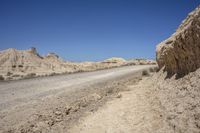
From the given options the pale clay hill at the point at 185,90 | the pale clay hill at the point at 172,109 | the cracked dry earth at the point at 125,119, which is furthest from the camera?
the cracked dry earth at the point at 125,119

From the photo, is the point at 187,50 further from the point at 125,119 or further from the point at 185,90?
the point at 125,119

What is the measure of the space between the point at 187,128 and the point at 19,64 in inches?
Answer: 1899

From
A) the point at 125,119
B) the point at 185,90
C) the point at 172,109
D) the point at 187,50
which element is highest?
the point at 187,50

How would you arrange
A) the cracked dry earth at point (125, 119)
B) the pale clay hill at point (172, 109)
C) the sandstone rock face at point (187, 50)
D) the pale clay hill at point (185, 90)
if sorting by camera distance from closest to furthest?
the pale clay hill at point (185, 90) < the pale clay hill at point (172, 109) < the cracked dry earth at point (125, 119) < the sandstone rock face at point (187, 50)

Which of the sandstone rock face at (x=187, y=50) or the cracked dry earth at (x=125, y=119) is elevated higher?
the sandstone rock face at (x=187, y=50)

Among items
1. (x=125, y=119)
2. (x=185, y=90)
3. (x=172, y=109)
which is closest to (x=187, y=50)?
(x=185, y=90)

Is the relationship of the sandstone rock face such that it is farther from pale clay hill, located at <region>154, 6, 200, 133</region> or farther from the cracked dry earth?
the cracked dry earth

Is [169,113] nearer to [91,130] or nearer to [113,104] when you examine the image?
[91,130]

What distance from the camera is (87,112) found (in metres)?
8.51

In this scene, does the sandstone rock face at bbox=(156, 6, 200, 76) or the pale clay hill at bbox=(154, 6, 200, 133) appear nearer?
the pale clay hill at bbox=(154, 6, 200, 133)

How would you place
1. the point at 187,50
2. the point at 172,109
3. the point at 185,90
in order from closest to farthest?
the point at 172,109, the point at 185,90, the point at 187,50

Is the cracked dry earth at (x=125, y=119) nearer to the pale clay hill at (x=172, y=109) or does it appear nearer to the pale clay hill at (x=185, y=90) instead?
the pale clay hill at (x=172, y=109)

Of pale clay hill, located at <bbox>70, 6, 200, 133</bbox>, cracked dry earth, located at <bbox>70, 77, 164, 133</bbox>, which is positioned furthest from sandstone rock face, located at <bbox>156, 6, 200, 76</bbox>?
cracked dry earth, located at <bbox>70, 77, 164, 133</bbox>

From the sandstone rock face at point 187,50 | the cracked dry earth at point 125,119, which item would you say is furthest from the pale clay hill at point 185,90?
the cracked dry earth at point 125,119
